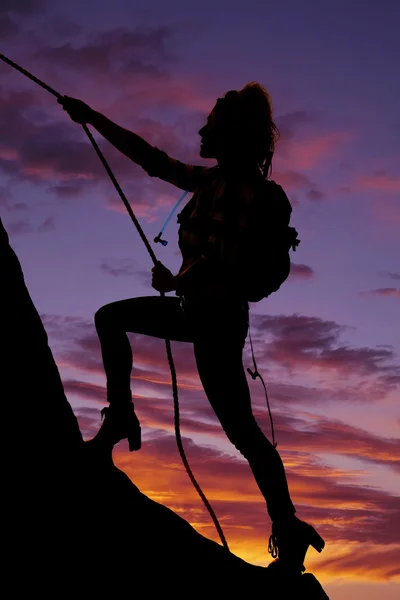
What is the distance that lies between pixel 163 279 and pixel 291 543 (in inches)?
99.4

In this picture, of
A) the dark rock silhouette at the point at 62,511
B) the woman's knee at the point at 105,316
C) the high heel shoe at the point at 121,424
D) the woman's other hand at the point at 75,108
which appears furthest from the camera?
the woman's other hand at the point at 75,108

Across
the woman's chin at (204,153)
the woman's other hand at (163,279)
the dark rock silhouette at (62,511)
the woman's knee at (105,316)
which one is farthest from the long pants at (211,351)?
the woman's chin at (204,153)

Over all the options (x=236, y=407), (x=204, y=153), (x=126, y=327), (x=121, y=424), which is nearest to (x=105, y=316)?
(x=126, y=327)

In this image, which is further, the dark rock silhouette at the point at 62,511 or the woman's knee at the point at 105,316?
the woman's knee at the point at 105,316

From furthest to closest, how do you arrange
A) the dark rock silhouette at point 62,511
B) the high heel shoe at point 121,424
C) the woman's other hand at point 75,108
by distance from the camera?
the woman's other hand at point 75,108 → the high heel shoe at point 121,424 → the dark rock silhouette at point 62,511

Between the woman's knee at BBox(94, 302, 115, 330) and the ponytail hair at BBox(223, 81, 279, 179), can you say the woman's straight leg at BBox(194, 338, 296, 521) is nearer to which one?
the woman's knee at BBox(94, 302, 115, 330)

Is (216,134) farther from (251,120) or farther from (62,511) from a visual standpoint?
(62,511)

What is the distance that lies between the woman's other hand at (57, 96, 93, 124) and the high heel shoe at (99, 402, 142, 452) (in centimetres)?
246

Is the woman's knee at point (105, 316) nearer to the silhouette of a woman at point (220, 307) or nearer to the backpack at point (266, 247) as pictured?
the silhouette of a woman at point (220, 307)

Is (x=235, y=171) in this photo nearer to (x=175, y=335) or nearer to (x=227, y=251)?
(x=227, y=251)

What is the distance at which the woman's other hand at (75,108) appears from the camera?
6.45 m

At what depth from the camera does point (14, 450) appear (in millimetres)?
5059

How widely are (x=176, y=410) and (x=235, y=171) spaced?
2.12m

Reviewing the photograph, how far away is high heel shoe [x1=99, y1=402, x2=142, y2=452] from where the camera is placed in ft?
20.2
